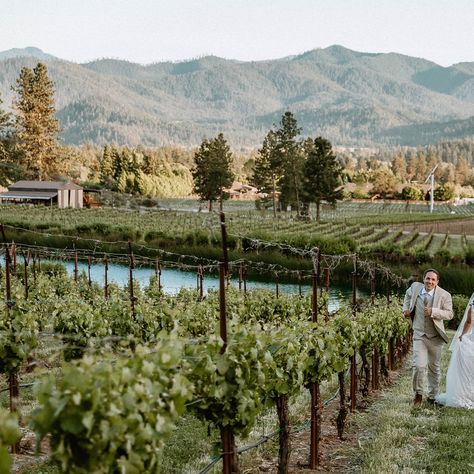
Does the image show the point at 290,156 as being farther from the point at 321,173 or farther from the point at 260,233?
the point at 260,233

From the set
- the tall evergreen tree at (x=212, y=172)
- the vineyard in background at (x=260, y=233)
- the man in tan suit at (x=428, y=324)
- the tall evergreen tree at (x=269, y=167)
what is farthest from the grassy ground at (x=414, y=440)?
the tall evergreen tree at (x=269, y=167)

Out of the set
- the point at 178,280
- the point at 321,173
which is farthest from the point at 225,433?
the point at 321,173

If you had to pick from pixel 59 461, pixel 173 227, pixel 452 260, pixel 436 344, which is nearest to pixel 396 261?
pixel 452 260

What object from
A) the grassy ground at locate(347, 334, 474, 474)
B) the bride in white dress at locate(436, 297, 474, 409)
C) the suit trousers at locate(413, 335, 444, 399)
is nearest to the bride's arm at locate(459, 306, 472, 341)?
the bride in white dress at locate(436, 297, 474, 409)

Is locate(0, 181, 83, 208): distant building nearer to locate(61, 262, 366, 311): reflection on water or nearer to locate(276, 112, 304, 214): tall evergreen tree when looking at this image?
locate(276, 112, 304, 214): tall evergreen tree

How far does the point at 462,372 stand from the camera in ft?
31.7

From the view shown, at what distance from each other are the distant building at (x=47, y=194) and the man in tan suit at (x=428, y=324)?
69287 mm

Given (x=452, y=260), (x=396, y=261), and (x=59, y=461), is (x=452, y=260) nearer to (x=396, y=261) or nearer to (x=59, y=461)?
(x=396, y=261)

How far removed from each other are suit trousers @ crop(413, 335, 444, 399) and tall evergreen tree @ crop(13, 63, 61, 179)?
7168 cm

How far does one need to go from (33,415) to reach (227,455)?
101 inches

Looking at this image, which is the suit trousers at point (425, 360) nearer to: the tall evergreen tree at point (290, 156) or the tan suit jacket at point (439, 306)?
the tan suit jacket at point (439, 306)

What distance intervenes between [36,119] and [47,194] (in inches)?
341

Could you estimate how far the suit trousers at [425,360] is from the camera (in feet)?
31.6

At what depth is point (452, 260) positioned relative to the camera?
134 ft
